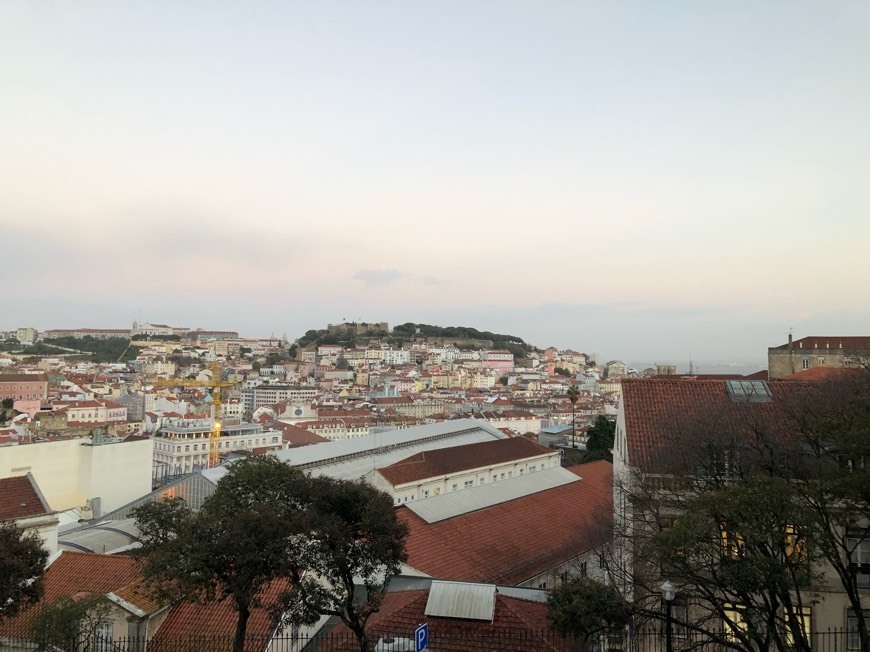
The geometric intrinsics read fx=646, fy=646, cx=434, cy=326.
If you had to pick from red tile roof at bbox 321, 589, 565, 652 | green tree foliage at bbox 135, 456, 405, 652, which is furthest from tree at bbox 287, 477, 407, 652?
red tile roof at bbox 321, 589, 565, 652

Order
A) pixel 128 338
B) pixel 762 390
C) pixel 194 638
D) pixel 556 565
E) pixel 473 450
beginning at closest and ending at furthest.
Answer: pixel 194 638 < pixel 762 390 < pixel 556 565 < pixel 473 450 < pixel 128 338

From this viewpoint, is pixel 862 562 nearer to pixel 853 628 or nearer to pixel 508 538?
pixel 853 628

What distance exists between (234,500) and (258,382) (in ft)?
374

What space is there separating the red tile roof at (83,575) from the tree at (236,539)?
2.95 metres

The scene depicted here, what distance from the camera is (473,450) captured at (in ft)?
106

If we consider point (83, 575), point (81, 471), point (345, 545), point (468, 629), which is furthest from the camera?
point (81, 471)

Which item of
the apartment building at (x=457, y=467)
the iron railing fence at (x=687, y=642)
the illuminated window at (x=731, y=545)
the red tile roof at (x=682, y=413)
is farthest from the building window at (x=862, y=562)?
the apartment building at (x=457, y=467)

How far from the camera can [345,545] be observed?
8.55m

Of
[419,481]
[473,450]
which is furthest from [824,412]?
[473,450]

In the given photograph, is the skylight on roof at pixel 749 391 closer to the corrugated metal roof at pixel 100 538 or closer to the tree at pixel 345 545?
the tree at pixel 345 545

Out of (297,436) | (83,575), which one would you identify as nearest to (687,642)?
(83,575)

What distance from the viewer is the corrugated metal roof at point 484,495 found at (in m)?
19.4

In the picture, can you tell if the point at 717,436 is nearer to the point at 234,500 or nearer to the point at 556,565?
the point at 234,500

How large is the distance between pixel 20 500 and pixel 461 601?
10.1m
